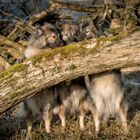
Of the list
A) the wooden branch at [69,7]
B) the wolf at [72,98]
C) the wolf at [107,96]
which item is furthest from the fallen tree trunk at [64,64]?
the wooden branch at [69,7]

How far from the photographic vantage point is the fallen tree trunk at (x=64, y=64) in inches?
A: 221

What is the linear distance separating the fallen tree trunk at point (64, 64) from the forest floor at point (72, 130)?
917 mm

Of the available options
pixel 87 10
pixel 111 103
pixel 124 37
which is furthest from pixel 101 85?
pixel 87 10

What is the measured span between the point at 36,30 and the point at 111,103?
189 centimetres

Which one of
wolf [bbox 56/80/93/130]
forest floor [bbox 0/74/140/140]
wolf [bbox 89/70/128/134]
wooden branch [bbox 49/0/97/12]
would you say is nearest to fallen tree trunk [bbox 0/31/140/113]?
wolf [bbox 89/70/128/134]

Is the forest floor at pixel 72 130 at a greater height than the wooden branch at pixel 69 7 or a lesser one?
lesser

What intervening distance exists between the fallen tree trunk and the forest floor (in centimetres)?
92

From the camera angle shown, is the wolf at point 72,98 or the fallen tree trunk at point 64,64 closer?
Result: the fallen tree trunk at point 64,64

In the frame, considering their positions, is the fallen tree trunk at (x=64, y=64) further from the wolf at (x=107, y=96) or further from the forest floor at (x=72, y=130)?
the forest floor at (x=72, y=130)

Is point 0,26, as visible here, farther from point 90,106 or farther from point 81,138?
point 81,138

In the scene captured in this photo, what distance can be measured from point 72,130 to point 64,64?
137 cm

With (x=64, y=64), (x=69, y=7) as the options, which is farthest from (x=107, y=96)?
(x=69, y=7)

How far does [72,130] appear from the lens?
6.69 metres

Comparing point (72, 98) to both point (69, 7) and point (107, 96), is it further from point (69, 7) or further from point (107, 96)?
point (69, 7)
